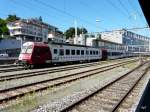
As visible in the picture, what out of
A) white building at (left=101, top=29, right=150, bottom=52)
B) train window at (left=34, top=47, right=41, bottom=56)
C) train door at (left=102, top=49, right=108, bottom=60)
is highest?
white building at (left=101, top=29, right=150, bottom=52)

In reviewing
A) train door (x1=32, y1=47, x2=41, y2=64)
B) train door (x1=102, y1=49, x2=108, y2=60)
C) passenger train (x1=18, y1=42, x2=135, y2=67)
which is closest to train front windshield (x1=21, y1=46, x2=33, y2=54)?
passenger train (x1=18, y1=42, x2=135, y2=67)

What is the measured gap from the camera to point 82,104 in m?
10.4

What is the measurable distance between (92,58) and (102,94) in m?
33.5

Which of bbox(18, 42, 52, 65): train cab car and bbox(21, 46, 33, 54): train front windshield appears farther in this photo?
bbox(21, 46, 33, 54): train front windshield

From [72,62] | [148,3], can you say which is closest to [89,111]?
[148,3]

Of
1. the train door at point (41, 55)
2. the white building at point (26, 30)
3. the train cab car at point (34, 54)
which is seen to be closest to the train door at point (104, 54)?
the train door at point (41, 55)

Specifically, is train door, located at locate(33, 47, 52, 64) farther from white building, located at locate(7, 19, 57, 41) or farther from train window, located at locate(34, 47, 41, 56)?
white building, located at locate(7, 19, 57, 41)

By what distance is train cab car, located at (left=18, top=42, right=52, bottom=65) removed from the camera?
27.6 metres

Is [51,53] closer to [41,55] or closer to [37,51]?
[41,55]

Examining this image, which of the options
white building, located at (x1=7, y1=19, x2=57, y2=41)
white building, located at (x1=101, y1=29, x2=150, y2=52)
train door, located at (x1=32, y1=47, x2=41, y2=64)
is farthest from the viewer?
white building, located at (x1=101, y1=29, x2=150, y2=52)

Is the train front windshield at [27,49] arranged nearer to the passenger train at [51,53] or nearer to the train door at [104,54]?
the passenger train at [51,53]

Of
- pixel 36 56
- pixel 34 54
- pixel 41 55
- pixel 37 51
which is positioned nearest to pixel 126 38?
pixel 41 55

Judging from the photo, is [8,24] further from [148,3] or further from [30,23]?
[148,3]

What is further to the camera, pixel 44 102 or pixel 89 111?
pixel 44 102
